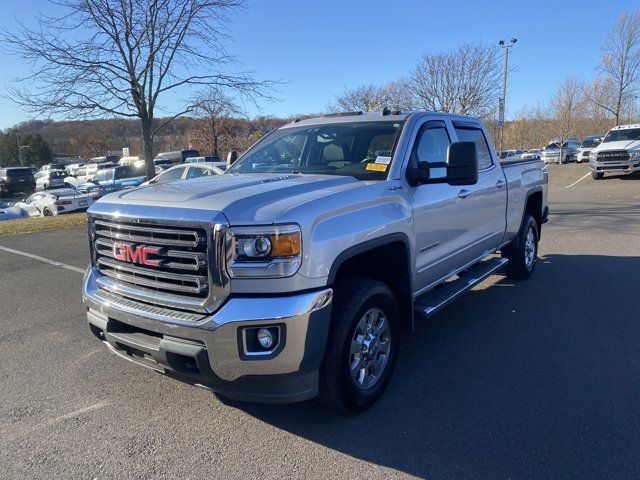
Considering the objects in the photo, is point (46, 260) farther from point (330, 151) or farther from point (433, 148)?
point (433, 148)

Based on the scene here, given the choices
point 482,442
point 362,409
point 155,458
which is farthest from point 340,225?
point 155,458

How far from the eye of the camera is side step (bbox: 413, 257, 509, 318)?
12.3ft

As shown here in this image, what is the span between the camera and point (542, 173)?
6.68 metres

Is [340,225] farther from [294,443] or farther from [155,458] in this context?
[155,458]

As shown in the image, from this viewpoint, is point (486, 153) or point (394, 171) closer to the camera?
point (394, 171)

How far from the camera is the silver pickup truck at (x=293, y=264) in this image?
101 inches

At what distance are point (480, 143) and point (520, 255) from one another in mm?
1719

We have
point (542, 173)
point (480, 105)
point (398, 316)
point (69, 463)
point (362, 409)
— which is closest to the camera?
point (69, 463)

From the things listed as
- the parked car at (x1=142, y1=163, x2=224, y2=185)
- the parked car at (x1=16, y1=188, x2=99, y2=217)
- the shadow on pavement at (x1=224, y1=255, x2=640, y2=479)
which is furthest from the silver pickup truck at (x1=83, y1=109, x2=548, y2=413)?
the parked car at (x1=16, y1=188, x2=99, y2=217)

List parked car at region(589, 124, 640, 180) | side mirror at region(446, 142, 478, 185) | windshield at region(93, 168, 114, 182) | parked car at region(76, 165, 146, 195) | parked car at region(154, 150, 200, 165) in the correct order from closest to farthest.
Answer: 1. side mirror at region(446, 142, 478, 185)
2. parked car at region(589, 124, 640, 180)
3. parked car at region(76, 165, 146, 195)
4. windshield at region(93, 168, 114, 182)
5. parked car at region(154, 150, 200, 165)

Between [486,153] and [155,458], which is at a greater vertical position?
[486,153]

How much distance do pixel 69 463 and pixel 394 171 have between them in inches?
109

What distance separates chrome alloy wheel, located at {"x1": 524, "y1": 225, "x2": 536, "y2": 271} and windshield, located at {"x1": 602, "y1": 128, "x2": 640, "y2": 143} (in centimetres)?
1582

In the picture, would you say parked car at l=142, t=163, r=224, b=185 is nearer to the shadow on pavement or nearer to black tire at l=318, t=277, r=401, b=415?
the shadow on pavement
